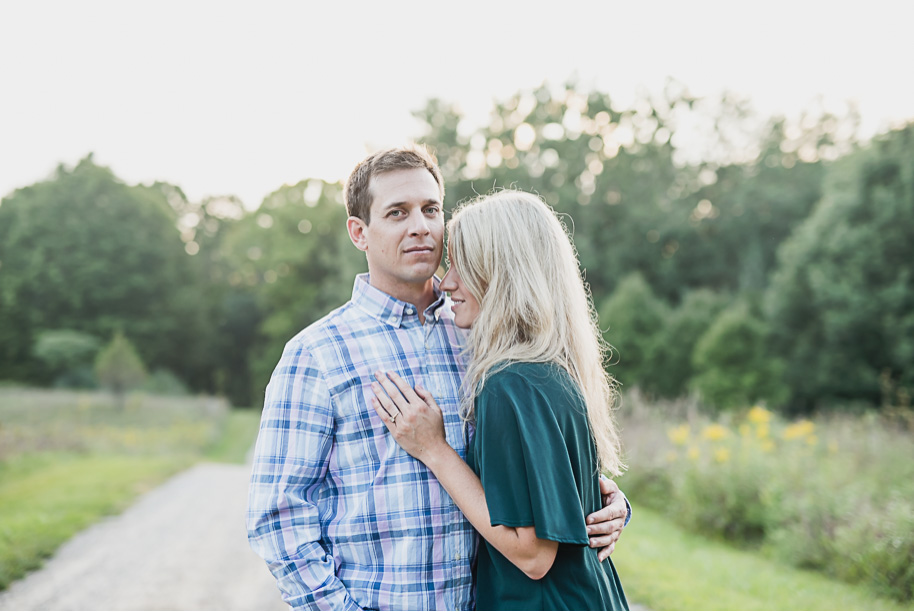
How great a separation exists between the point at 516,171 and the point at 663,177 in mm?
7708

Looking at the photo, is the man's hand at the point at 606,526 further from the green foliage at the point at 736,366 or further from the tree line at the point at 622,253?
the green foliage at the point at 736,366

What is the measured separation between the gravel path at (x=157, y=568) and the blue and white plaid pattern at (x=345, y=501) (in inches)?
165

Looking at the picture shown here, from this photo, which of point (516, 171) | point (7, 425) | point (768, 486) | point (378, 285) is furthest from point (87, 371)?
point (378, 285)

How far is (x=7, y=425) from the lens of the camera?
18.5m

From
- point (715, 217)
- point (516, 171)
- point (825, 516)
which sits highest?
point (516, 171)

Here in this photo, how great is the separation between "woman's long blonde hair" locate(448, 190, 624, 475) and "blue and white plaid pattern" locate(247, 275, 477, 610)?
345 mm

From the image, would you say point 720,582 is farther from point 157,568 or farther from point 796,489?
point 157,568

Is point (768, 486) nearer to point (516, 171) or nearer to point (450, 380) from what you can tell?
point (450, 380)

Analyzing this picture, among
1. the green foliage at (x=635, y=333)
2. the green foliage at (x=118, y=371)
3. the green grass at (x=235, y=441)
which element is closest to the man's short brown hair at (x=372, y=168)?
the green grass at (x=235, y=441)

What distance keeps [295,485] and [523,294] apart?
977 mm

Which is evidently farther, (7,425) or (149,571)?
(7,425)

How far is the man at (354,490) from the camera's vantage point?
7.65 feet

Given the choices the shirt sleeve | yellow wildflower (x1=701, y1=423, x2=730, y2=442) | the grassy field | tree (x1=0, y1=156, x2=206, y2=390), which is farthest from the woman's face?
tree (x1=0, y1=156, x2=206, y2=390)

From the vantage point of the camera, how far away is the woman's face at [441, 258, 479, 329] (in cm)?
255
